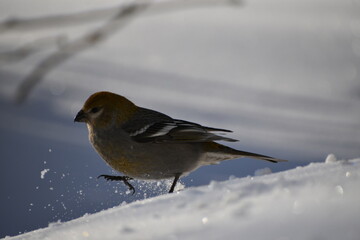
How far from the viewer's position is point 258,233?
2377 millimetres

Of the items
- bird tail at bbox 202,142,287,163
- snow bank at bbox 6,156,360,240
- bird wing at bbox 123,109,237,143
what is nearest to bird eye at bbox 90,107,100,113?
bird wing at bbox 123,109,237,143

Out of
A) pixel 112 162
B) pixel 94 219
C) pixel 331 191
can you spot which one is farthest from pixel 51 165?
pixel 331 191

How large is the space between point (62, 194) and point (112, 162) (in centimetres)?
89

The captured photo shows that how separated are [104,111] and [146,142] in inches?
22.3

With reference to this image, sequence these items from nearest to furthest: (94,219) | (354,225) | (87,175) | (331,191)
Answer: (354,225), (331,191), (94,219), (87,175)

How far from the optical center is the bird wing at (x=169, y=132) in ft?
16.9

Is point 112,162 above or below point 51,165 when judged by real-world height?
above

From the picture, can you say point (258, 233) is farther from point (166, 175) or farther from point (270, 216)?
point (166, 175)

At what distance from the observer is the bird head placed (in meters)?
5.32

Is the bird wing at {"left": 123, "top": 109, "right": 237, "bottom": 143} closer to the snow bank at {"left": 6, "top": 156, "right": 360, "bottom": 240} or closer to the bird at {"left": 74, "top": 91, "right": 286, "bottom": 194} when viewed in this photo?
the bird at {"left": 74, "top": 91, "right": 286, "bottom": 194}

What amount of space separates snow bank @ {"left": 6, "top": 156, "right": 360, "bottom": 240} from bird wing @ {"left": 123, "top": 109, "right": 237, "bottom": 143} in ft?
5.12

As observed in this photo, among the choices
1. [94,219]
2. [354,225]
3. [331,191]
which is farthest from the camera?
[94,219]

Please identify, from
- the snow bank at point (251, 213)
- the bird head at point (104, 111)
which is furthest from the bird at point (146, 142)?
the snow bank at point (251, 213)

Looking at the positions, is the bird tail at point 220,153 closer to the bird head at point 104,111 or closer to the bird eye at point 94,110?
the bird head at point 104,111
